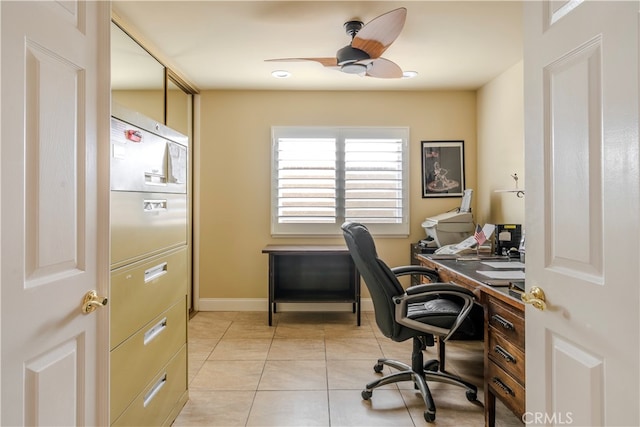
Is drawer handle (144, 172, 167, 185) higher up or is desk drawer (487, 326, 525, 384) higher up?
drawer handle (144, 172, 167, 185)

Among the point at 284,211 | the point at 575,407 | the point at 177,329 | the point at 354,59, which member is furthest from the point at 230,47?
the point at 575,407

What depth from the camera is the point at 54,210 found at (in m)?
0.94

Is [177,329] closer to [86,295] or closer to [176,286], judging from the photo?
[176,286]

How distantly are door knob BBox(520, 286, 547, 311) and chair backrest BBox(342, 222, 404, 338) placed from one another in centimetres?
99

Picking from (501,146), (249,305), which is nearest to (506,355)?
(501,146)

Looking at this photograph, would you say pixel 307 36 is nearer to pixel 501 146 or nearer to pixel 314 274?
pixel 501 146

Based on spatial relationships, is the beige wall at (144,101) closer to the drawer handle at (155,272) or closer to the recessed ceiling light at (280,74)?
the recessed ceiling light at (280,74)

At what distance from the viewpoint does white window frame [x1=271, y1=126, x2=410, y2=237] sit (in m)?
4.03

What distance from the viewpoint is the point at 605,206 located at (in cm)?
83

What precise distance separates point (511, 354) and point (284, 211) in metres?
2.79

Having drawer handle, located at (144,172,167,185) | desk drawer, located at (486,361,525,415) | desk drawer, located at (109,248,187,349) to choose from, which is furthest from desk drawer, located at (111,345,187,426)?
desk drawer, located at (486,361,525,415)

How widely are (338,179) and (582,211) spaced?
10.5 feet

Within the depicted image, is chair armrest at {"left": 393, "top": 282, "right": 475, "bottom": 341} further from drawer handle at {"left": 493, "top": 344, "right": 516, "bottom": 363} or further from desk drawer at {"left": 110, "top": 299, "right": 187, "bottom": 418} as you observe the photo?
desk drawer at {"left": 110, "top": 299, "right": 187, "bottom": 418}

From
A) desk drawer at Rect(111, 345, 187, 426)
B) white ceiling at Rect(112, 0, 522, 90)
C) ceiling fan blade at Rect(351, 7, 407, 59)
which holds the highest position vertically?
white ceiling at Rect(112, 0, 522, 90)
